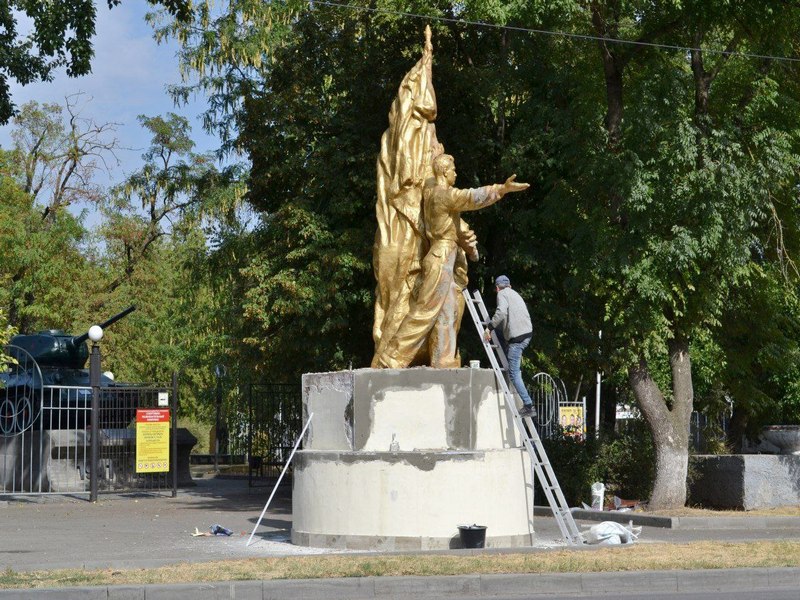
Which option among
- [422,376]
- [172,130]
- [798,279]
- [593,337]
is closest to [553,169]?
[593,337]

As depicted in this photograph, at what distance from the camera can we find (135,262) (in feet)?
138

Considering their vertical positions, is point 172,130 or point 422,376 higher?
point 172,130

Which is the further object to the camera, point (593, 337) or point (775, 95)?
point (593, 337)

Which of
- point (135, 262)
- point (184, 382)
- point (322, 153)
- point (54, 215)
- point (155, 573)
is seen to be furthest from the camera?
point (184, 382)

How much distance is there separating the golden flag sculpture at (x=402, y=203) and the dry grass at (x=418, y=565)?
3.43 m

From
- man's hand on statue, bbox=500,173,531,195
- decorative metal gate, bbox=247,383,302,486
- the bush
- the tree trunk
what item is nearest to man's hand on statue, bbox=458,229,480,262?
man's hand on statue, bbox=500,173,531,195

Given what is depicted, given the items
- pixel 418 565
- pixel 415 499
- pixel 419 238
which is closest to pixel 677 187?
pixel 419 238

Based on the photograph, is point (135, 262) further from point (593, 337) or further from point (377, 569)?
point (377, 569)

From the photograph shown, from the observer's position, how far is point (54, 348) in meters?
28.4

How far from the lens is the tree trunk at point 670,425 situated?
20094mm

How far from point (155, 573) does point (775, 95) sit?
13.4 metres

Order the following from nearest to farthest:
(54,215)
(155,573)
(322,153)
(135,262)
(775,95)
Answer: (155,573) < (775,95) < (322,153) < (54,215) < (135,262)

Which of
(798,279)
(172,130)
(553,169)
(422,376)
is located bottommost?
(422,376)

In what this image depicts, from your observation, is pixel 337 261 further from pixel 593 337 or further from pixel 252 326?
pixel 593 337
